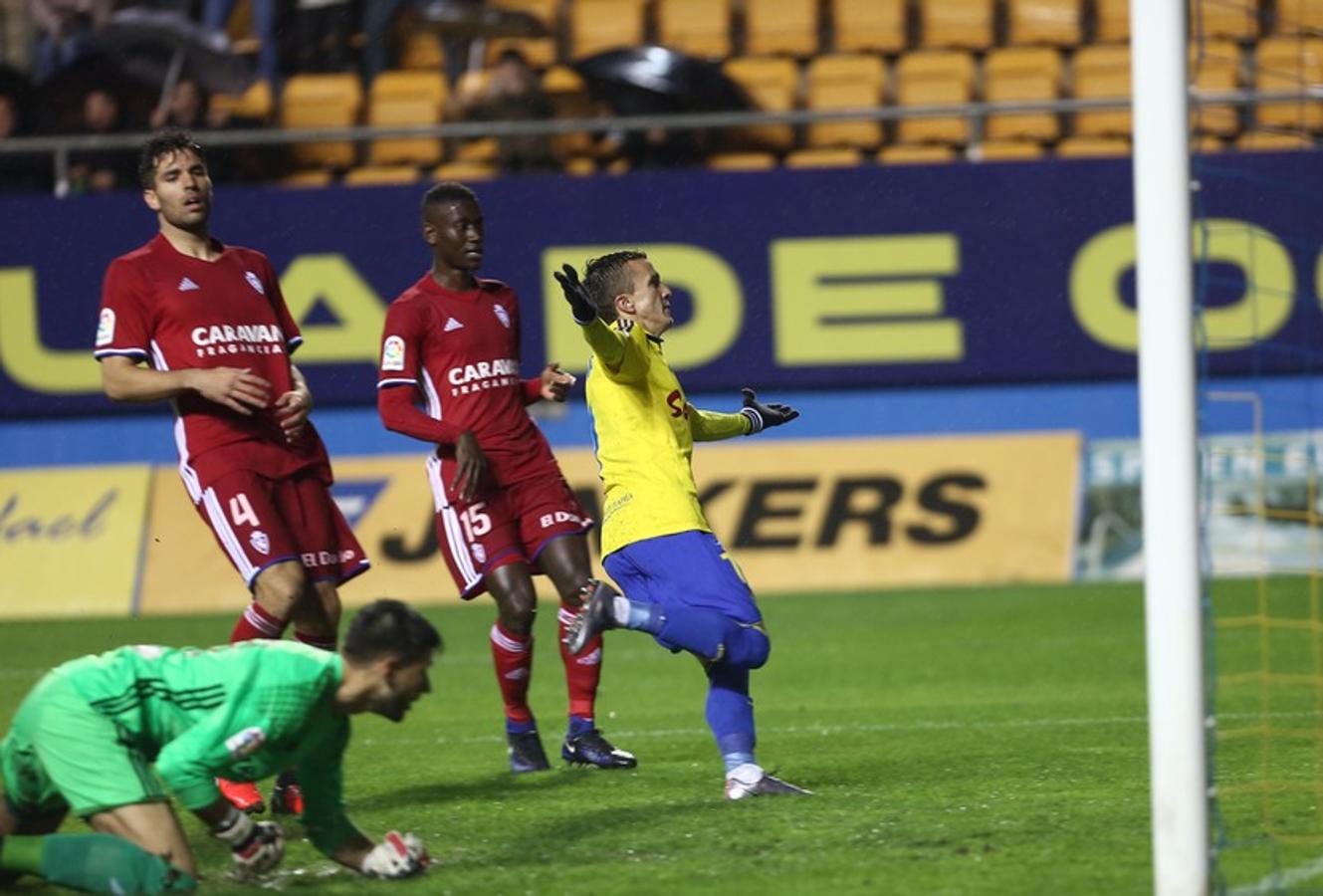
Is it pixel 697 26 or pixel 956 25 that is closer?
pixel 956 25

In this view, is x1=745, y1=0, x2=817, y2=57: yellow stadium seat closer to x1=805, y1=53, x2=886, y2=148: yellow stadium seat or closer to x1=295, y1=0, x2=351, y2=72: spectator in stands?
x1=805, y1=53, x2=886, y2=148: yellow stadium seat

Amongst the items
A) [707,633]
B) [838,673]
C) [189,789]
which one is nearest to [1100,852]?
[707,633]

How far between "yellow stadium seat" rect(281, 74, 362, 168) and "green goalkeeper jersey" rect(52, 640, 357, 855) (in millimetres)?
12000

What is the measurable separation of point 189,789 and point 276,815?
181cm

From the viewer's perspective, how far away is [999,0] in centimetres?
1778

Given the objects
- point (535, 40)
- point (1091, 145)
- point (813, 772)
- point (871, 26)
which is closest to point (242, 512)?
point (813, 772)

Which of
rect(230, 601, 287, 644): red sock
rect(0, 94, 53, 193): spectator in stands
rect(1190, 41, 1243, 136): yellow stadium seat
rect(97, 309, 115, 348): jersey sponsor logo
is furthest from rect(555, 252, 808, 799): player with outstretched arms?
rect(0, 94, 53, 193): spectator in stands

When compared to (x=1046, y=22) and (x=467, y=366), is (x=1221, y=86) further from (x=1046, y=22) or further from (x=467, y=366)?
(x=467, y=366)

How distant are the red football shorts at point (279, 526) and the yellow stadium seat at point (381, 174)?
29.6ft

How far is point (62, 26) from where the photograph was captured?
57.4 feet

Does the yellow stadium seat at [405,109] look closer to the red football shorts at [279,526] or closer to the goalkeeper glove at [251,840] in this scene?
the red football shorts at [279,526]

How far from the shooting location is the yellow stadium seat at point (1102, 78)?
53.3 ft

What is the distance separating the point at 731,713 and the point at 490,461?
1.79 meters

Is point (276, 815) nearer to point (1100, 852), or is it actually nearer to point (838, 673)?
point (1100, 852)
